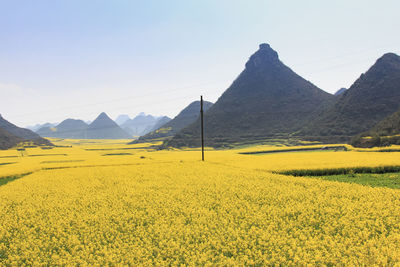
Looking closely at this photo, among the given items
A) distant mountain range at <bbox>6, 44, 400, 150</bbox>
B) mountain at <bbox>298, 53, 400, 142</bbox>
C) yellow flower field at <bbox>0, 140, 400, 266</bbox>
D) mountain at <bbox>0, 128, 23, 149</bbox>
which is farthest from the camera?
mountain at <bbox>0, 128, 23, 149</bbox>

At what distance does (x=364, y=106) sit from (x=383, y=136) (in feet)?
197

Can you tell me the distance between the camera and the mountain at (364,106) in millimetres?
111250

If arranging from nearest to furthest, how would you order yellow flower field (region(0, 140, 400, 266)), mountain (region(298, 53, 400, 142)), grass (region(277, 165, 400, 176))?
yellow flower field (region(0, 140, 400, 266)) < grass (region(277, 165, 400, 176)) < mountain (region(298, 53, 400, 142))

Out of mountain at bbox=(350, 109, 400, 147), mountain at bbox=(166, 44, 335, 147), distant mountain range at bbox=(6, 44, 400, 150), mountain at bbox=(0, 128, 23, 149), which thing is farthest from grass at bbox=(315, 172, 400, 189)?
mountain at bbox=(0, 128, 23, 149)

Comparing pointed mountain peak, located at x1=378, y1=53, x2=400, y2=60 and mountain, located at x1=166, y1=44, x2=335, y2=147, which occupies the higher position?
pointed mountain peak, located at x1=378, y1=53, x2=400, y2=60

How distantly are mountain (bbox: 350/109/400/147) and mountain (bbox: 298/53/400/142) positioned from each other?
69.4 feet

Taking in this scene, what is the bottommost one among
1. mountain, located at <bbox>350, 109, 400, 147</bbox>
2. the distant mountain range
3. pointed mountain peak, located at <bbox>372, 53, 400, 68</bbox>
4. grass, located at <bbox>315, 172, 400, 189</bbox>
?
grass, located at <bbox>315, 172, 400, 189</bbox>

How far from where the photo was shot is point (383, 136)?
231 ft

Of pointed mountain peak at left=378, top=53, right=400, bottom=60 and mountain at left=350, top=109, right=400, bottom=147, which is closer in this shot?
mountain at left=350, top=109, right=400, bottom=147

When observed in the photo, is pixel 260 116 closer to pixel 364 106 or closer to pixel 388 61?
pixel 364 106

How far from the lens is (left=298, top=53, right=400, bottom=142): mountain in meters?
111

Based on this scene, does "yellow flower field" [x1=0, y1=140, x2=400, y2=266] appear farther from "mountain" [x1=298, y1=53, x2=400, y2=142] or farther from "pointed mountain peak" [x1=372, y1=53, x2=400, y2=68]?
"pointed mountain peak" [x1=372, y1=53, x2=400, y2=68]

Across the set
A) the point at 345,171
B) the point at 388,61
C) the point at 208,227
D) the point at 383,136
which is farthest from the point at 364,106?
the point at 208,227

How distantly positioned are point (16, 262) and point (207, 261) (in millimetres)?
6226
